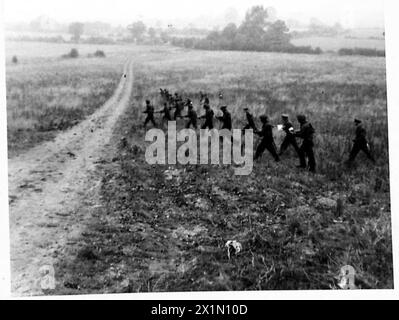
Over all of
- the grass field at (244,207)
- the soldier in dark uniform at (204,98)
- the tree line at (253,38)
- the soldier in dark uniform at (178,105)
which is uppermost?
the tree line at (253,38)

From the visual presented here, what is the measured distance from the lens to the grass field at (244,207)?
7023 millimetres

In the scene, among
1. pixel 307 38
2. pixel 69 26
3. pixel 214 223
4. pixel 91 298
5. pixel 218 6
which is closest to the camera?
pixel 91 298

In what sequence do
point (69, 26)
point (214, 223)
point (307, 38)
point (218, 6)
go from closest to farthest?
point (214, 223)
point (218, 6)
point (69, 26)
point (307, 38)

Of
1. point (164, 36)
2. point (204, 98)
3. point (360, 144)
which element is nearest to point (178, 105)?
point (204, 98)

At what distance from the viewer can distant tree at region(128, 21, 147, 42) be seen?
9.66 metres

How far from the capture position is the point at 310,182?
9.20m

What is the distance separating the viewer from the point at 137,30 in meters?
10.2

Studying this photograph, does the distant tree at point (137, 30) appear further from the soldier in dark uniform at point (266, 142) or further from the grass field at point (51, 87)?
the soldier in dark uniform at point (266, 142)

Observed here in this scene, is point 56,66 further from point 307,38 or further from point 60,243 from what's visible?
point 307,38

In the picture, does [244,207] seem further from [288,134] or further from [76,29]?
[76,29]

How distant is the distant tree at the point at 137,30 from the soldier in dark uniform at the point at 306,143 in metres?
4.26

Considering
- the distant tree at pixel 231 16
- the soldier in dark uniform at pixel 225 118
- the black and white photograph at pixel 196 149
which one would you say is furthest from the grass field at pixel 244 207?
the distant tree at pixel 231 16
